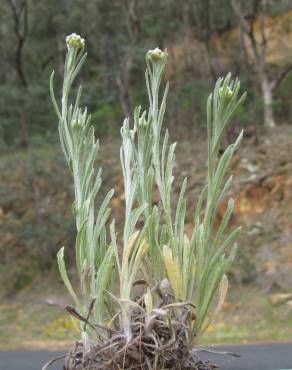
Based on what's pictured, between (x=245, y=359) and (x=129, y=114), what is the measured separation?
53.8 feet

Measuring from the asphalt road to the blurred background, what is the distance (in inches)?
85.9

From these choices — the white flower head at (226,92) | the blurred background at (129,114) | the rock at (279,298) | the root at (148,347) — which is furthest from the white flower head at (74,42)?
the rock at (279,298)

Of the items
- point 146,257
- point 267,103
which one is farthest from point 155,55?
point 267,103

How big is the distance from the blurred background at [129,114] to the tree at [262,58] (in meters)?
0.07

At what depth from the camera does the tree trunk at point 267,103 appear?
84.0 feet

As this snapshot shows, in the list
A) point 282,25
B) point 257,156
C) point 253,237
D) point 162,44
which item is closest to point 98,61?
point 162,44

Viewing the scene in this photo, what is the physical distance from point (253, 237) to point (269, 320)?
4082mm

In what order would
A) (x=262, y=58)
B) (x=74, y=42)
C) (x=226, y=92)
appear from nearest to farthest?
1. (x=226, y=92)
2. (x=74, y=42)
3. (x=262, y=58)

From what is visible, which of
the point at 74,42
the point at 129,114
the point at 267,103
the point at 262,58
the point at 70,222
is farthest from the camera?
the point at 262,58

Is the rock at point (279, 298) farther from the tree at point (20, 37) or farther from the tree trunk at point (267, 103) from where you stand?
the tree at point (20, 37)

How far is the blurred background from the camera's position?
63.0 feet

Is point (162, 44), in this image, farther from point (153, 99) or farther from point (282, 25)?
point (153, 99)

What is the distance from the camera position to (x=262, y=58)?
27109 millimetres

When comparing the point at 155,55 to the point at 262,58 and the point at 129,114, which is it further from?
the point at 262,58
